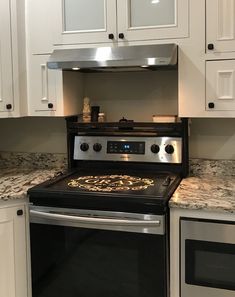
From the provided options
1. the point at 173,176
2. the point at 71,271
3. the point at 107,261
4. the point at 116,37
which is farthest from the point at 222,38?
the point at 71,271

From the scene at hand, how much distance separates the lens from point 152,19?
2.36 metres

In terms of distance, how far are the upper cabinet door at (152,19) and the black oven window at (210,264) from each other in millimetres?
1098

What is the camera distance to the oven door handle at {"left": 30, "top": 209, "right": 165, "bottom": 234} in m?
2.03

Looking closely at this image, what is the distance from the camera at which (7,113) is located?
260cm

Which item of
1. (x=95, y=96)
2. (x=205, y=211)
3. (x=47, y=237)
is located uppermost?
(x=95, y=96)

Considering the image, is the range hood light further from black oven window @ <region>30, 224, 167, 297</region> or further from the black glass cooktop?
black oven window @ <region>30, 224, 167, 297</region>

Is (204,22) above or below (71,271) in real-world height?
above

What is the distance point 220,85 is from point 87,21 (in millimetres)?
832

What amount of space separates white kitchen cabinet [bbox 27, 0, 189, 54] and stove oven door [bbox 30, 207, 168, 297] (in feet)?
3.21

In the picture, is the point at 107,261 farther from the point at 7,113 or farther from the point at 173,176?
the point at 7,113

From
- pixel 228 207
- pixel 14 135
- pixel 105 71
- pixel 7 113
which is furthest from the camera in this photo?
pixel 14 135

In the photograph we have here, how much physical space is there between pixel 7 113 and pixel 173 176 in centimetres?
105

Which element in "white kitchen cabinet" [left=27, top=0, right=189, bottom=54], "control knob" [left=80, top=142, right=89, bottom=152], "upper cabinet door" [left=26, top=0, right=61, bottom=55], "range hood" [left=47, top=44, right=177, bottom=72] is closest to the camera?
"range hood" [left=47, top=44, right=177, bottom=72]

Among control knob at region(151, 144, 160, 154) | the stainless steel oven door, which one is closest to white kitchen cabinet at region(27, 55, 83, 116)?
control knob at region(151, 144, 160, 154)
